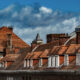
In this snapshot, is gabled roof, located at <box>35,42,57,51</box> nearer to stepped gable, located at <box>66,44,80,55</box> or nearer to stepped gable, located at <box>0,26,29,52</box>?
stepped gable, located at <box>66,44,80,55</box>

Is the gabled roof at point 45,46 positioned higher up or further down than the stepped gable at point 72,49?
higher up

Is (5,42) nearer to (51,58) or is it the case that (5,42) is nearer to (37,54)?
(37,54)

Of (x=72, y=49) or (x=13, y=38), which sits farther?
(x=13, y=38)

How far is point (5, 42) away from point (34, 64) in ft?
122

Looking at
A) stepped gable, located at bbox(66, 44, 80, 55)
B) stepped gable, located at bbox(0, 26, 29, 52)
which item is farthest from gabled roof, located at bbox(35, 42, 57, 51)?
stepped gable, located at bbox(0, 26, 29, 52)

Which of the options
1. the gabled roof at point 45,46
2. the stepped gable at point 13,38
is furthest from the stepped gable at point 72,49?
the stepped gable at point 13,38

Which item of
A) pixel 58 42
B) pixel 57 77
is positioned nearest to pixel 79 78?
pixel 57 77

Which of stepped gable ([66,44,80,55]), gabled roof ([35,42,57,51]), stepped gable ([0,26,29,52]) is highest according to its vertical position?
stepped gable ([0,26,29,52])

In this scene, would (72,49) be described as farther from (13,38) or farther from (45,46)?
(13,38)

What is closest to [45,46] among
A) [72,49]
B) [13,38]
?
[72,49]

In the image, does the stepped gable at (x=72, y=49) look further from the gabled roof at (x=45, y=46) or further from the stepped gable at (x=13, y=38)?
the stepped gable at (x=13, y=38)

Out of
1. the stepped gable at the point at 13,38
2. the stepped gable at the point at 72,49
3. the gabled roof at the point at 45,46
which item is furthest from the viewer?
the stepped gable at the point at 13,38

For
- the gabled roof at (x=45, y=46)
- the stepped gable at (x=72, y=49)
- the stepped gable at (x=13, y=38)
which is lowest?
the stepped gable at (x=72, y=49)

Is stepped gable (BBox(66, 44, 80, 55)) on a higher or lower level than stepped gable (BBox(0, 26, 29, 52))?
lower
